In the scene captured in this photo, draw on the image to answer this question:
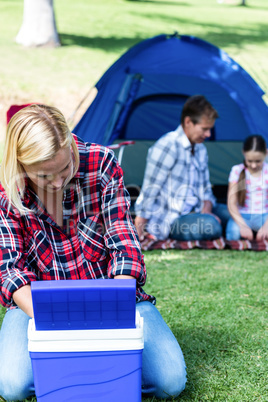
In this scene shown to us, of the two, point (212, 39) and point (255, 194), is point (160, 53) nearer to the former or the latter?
point (255, 194)

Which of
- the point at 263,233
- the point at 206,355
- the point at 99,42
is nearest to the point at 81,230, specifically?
the point at 206,355

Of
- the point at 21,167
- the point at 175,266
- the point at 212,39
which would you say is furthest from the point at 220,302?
the point at 212,39

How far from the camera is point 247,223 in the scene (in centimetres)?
354

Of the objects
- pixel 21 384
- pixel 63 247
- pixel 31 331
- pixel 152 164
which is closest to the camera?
pixel 31 331

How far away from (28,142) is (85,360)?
2.05ft

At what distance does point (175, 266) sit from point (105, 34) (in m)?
10.1

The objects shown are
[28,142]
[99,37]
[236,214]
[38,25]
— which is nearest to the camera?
[28,142]

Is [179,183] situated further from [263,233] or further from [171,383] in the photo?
[171,383]

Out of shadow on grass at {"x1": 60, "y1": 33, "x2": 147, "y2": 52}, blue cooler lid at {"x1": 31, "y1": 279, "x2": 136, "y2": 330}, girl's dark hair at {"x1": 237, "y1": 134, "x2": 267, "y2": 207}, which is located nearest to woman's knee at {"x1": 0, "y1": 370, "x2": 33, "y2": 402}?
blue cooler lid at {"x1": 31, "y1": 279, "x2": 136, "y2": 330}

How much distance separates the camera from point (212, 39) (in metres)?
11.8

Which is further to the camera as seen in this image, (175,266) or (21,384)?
(175,266)

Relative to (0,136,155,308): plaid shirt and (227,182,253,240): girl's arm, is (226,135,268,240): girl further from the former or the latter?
(0,136,155,308): plaid shirt

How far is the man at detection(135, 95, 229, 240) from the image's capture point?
3361mm

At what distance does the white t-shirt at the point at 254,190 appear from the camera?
3.59 meters
